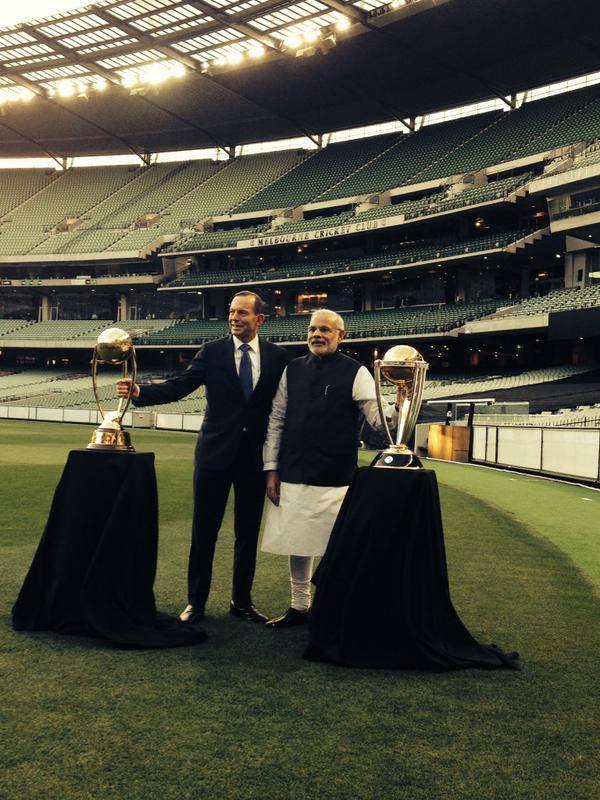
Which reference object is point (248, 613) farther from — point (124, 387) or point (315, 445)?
point (124, 387)

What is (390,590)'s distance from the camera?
4.71 metres

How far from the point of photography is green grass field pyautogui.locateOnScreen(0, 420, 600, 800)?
3.10 metres

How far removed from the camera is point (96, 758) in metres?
3.23

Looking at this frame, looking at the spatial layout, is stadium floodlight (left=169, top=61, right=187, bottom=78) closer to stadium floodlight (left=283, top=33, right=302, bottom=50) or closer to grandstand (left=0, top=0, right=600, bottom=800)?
grandstand (left=0, top=0, right=600, bottom=800)

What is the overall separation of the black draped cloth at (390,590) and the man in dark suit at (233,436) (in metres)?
1.07

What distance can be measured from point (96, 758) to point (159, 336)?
56833 millimetres

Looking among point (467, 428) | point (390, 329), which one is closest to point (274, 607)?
point (467, 428)

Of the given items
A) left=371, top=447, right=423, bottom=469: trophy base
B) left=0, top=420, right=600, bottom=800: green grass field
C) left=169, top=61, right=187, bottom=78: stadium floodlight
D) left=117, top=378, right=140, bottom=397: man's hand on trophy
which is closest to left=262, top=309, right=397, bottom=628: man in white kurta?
left=371, top=447, right=423, bottom=469: trophy base

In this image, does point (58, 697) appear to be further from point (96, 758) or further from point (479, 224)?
point (479, 224)

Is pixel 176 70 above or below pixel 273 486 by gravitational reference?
above

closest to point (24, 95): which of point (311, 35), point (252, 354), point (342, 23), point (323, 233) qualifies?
point (311, 35)

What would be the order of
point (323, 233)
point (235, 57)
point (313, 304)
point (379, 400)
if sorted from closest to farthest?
1. point (379, 400)
2. point (235, 57)
3. point (323, 233)
4. point (313, 304)

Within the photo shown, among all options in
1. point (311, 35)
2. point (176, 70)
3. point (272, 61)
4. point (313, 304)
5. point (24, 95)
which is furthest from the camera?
point (24, 95)

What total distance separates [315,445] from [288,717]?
2.07m
